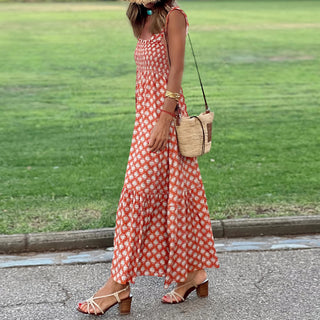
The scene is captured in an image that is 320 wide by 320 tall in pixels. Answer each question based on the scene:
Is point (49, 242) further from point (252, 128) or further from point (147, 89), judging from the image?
point (252, 128)

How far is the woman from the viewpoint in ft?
14.3

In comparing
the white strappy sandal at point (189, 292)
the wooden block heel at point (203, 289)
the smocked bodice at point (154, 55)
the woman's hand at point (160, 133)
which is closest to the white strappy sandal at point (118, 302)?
the white strappy sandal at point (189, 292)

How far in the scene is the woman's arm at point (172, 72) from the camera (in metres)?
4.30

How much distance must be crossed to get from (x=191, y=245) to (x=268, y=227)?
147 cm

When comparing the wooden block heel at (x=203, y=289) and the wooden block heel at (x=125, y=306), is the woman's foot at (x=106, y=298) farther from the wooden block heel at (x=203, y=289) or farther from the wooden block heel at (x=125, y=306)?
the wooden block heel at (x=203, y=289)

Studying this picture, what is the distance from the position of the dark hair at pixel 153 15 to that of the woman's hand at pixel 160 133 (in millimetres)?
482

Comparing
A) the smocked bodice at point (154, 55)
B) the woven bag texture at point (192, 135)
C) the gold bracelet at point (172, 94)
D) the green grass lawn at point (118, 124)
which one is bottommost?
the green grass lawn at point (118, 124)

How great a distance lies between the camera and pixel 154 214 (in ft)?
15.0

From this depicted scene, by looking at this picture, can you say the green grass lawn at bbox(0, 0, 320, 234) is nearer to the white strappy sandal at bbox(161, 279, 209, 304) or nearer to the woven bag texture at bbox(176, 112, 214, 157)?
the white strappy sandal at bbox(161, 279, 209, 304)

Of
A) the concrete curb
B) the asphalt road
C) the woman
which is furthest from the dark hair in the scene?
the concrete curb

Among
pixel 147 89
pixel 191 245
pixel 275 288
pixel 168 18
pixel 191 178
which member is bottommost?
pixel 275 288

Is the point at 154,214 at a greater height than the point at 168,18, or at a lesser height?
lesser

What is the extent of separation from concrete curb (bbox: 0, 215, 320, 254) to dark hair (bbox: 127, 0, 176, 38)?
184 cm

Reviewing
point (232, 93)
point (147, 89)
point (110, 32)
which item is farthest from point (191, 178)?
point (110, 32)
